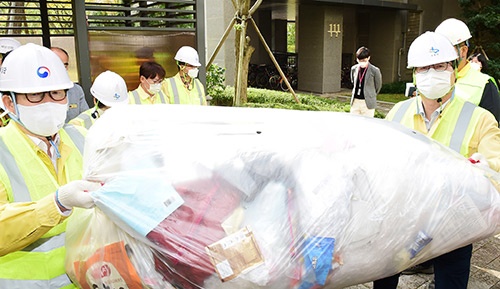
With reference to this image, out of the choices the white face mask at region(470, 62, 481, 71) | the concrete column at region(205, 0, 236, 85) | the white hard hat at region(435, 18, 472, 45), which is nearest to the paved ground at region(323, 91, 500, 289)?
the white face mask at region(470, 62, 481, 71)

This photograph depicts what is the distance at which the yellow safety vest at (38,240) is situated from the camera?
4.64 feet

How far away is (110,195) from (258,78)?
1457 centimetres

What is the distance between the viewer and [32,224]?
1.30m

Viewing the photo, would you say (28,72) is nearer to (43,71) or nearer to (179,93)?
(43,71)

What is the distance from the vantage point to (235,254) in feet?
3.86

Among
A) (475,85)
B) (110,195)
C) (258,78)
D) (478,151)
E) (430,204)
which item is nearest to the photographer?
(110,195)

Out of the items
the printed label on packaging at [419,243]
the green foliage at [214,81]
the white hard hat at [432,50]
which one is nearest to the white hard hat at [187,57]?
the white hard hat at [432,50]

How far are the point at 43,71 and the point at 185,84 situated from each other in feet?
10.5

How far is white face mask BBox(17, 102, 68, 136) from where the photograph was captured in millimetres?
1478

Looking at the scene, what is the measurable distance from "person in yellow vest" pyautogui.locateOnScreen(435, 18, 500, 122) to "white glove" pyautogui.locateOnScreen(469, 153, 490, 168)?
39.9 inches

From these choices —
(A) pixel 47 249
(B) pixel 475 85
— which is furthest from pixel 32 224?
(B) pixel 475 85

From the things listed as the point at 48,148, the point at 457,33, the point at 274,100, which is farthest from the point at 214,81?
the point at 48,148

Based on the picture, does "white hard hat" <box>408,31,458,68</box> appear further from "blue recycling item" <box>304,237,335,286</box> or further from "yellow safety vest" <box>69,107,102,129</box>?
"yellow safety vest" <box>69,107,102,129</box>

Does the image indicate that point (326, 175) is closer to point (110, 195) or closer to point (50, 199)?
point (110, 195)
